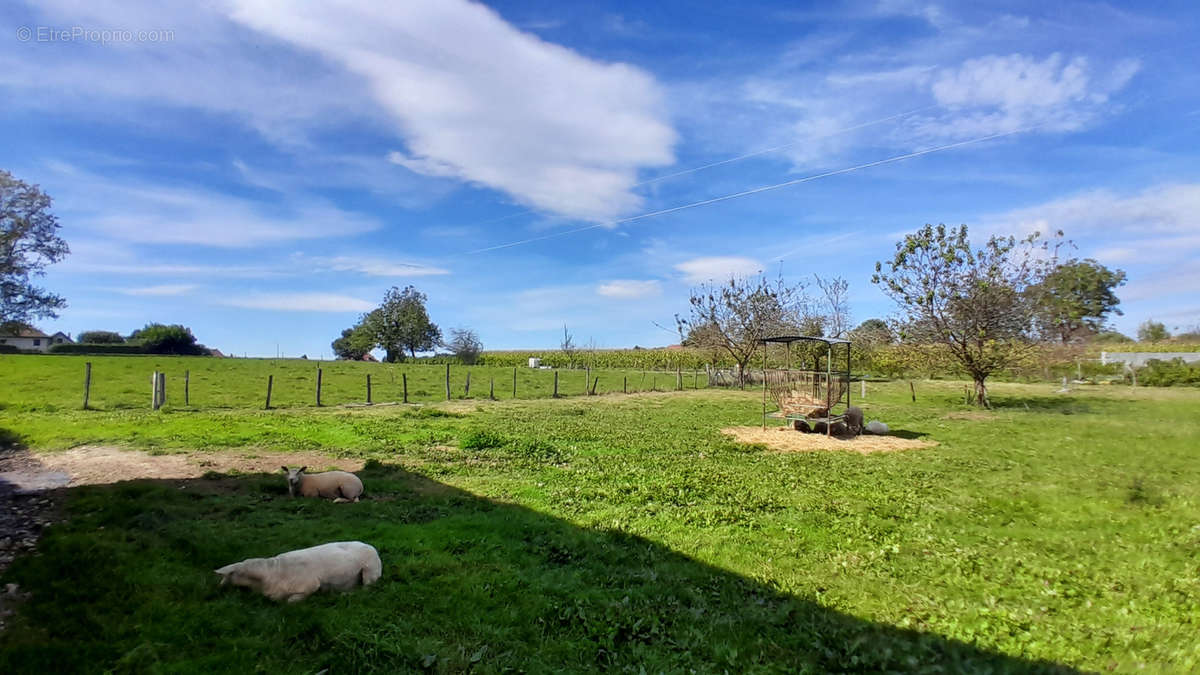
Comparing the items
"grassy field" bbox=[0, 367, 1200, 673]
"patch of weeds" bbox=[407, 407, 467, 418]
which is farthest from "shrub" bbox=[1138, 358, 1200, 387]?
"patch of weeds" bbox=[407, 407, 467, 418]

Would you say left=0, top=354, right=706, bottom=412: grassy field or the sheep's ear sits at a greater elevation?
left=0, top=354, right=706, bottom=412: grassy field

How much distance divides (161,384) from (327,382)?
11380 mm

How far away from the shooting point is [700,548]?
19.9 feet

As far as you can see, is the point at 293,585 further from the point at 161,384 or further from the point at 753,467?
the point at 161,384

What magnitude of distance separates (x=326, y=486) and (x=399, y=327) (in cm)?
7219

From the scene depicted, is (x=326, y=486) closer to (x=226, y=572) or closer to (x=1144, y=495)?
(x=226, y=572)

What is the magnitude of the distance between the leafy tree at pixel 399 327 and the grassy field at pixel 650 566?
216ft

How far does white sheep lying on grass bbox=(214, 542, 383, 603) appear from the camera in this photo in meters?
4.45

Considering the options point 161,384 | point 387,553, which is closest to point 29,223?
point 161,384

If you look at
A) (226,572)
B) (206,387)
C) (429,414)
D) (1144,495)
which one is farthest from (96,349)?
(1144,495)

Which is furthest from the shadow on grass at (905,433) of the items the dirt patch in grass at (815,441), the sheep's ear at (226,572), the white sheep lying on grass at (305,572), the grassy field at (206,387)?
the grassy field at (206,387)

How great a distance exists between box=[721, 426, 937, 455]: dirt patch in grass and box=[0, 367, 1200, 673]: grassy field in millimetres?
1259

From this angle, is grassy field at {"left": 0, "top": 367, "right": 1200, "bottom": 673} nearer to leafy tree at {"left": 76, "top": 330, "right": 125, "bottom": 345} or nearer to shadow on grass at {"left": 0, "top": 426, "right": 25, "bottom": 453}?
shadow on grass at {"left": 0, "top": 426, "right": 25, "bottom": 453}

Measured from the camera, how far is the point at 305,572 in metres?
4.56
